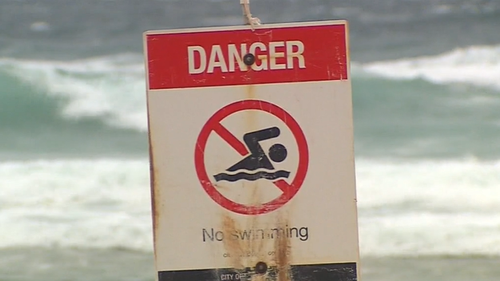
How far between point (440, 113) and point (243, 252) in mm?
10123

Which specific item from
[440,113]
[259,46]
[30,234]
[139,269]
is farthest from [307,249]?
[440,113]

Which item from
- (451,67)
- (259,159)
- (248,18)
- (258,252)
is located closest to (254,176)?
(259,159)

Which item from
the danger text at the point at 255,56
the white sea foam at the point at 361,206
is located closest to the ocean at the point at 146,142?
the white sea foam at the point at 361,206

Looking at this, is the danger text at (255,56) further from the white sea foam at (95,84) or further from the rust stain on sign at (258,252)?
the white sea foam at (95,84)

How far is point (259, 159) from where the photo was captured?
5.59 ft

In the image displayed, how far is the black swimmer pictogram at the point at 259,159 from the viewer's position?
1705mm

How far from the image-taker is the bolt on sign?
171 centimetres

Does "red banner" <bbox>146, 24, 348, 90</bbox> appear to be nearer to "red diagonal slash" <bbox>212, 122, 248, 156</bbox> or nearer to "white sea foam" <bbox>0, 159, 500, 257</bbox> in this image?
"red diagonal slash" <bbox>212, 122, 248, 156</bbox>

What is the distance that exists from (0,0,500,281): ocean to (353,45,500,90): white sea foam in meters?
0.03

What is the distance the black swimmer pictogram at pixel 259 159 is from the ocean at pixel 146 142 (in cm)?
407

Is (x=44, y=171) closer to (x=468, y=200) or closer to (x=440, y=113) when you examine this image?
→ (x=468, y=200)

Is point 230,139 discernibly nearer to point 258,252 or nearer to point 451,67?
point 258,252

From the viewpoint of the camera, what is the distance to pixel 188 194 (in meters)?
1.73

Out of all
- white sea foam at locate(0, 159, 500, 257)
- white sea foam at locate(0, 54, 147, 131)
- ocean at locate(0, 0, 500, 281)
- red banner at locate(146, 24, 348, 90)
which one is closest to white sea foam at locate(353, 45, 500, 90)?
ocean at locate(0, 0, 500, 281)
